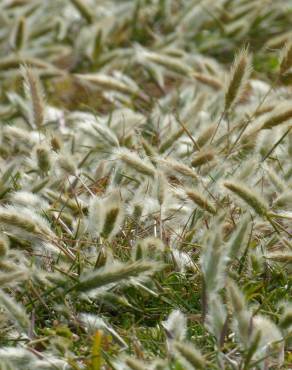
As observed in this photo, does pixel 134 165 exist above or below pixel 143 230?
above

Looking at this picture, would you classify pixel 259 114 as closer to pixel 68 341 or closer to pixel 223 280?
pixel 223 280

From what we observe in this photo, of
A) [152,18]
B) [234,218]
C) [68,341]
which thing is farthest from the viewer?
[152,18]

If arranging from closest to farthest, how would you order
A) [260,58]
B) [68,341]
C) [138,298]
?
[68,341]
[138,298]
[260,58]

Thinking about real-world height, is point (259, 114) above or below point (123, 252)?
above

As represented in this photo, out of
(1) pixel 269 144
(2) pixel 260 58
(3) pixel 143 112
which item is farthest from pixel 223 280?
(2) pixel 260 58

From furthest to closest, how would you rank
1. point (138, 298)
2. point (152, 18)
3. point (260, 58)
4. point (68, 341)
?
1. point (152, 18)
2. point (260, 58)
3. point (138, 298)
4. point (68, 341)

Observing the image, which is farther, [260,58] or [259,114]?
[260,58]

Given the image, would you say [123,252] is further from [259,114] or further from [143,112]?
[143,112]

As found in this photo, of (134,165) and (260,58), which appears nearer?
(134,165)

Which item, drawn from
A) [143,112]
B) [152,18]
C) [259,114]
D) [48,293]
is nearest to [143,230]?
[48,293]
